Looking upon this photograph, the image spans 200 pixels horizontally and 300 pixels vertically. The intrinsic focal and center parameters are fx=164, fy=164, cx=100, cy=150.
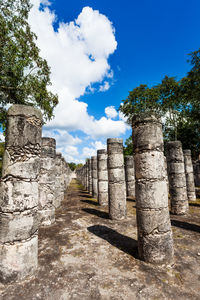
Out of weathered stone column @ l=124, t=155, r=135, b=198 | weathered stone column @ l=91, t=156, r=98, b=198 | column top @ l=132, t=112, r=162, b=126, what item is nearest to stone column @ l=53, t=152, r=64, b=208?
weathered stone column @ l=91, t=156, r=98, b=198

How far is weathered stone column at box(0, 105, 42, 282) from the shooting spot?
3.42m

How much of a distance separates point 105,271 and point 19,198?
247cm

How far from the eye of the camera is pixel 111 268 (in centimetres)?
367

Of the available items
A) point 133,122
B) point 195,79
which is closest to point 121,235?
point 133,122

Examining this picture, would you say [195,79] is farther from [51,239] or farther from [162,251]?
[51,239]

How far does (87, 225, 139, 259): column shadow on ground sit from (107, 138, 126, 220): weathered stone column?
1124 mm

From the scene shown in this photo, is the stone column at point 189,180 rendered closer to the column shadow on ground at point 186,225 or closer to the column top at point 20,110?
the column shadow on ground at point 186,225

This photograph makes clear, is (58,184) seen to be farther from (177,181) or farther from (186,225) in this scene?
(186,225)

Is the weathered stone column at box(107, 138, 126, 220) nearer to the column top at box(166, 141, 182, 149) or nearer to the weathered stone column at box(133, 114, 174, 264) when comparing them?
the column top at box(166, 141, 182, 149)

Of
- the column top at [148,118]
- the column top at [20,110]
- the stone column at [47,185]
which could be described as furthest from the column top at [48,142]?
the column top at [148,118]

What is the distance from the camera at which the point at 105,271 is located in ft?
11.7

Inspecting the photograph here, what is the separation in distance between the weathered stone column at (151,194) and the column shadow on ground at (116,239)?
48 cm

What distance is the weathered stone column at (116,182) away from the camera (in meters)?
7.31

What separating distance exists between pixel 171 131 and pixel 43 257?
86.0ft
